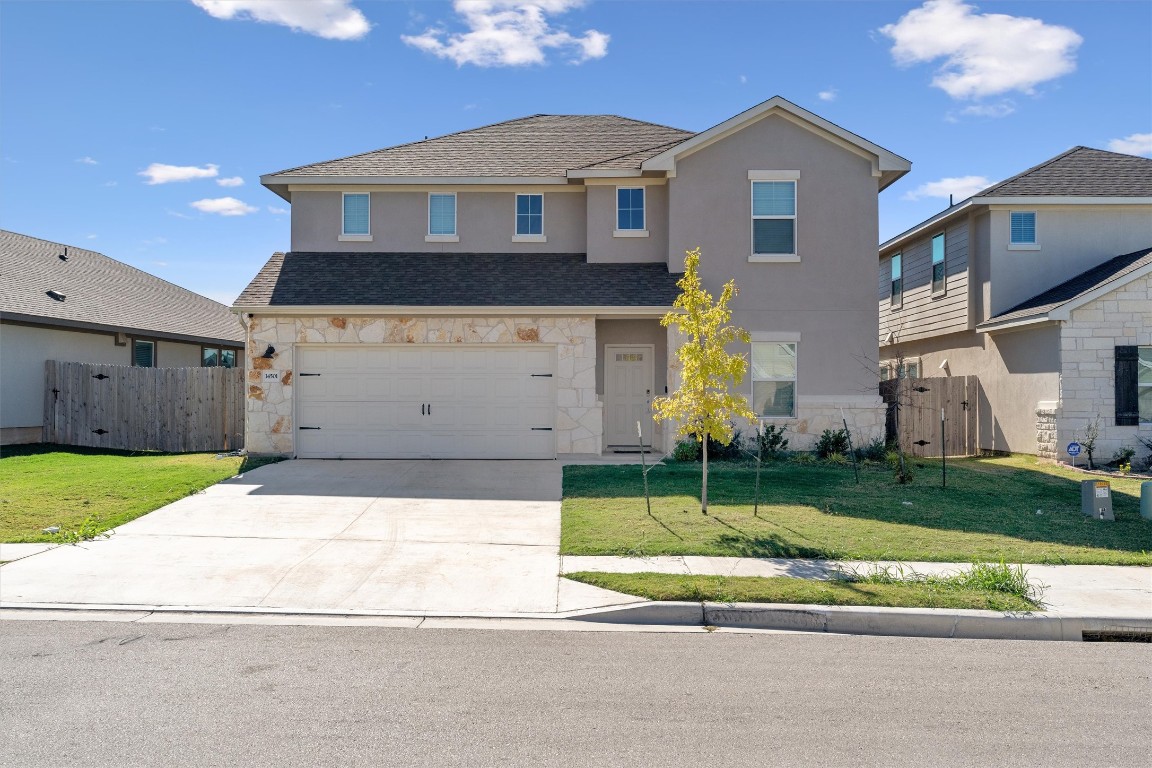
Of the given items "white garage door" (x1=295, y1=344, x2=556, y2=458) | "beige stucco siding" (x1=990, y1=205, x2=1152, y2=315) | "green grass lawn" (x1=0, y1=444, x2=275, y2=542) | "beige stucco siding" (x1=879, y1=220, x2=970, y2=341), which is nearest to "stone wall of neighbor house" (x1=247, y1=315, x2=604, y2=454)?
"white garage door" (x1=295, y1=344, x2=556, y2=458)

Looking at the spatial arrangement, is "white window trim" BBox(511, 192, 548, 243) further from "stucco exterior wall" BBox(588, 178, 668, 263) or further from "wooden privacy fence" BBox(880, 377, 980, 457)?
"wooden privacy fence" BBox(880, 377, 980, 457)

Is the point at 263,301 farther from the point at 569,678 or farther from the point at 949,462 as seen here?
the point at 949,462

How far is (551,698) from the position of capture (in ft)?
17.7

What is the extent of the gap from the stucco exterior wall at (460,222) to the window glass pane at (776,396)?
512 centimetres

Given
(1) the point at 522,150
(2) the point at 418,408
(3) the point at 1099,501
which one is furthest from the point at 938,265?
(2) the point at 418,408

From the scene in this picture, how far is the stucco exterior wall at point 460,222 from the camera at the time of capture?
18.6 meters

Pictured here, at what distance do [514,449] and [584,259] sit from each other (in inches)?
184

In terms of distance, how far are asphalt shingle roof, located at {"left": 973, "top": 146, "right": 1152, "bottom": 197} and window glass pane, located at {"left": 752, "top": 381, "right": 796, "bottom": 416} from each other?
681cm

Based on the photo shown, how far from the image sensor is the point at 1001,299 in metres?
19.2

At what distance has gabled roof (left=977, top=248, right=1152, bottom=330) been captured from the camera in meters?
16.4

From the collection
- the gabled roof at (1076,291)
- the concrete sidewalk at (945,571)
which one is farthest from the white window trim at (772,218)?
the concrete sidewalk at (945,571)

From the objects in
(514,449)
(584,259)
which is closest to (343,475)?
(514,449)

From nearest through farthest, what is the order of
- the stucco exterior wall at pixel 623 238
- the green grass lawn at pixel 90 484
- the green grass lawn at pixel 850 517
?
the green grass lawn at pixel 850 517, the green grass lawn at pixel 90 484, the stucco exterior wall at pixel 623 238

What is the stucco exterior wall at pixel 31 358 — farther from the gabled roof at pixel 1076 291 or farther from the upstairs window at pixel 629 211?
the gabled roof at pixel 1076 291
